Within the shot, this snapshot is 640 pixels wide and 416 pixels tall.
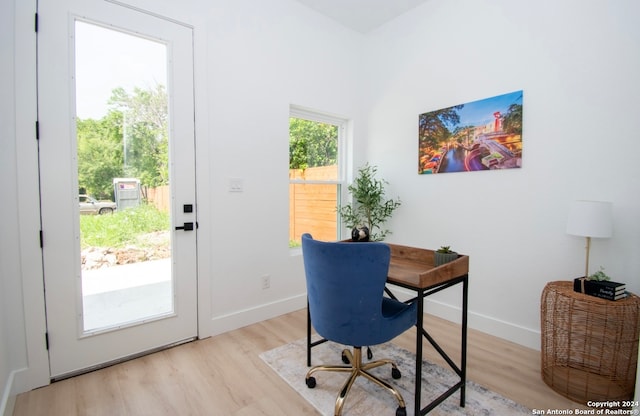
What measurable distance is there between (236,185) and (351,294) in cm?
159

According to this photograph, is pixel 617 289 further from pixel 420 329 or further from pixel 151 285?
pixel 151 285

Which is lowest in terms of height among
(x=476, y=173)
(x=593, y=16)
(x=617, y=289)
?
(x=617, y=289)

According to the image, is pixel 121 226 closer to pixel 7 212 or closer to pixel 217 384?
pixel 7 212

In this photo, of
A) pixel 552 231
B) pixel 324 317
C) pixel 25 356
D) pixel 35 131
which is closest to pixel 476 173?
pixel 552 231

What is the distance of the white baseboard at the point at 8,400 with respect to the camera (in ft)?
5.27

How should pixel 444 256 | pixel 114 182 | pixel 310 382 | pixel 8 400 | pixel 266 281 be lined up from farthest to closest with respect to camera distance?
pixel 266 281
pixel 114 182
pixel 310 382
pixel 444 256
pixel 8 400

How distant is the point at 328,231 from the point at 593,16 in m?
2.81

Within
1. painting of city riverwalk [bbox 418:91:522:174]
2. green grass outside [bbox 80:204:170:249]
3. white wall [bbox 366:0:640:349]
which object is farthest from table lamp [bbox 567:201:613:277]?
green grass outside [bbox 80:204:170:249]

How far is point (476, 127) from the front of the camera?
271cm

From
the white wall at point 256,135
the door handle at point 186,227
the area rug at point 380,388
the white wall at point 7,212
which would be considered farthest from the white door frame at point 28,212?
the area rug at point 380,388

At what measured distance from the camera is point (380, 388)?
1.93m

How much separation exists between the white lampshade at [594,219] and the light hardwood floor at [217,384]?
39.2 inches

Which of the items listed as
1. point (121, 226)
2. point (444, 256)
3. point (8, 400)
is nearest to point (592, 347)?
point (444, 256)

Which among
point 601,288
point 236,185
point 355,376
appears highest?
point 236,185
